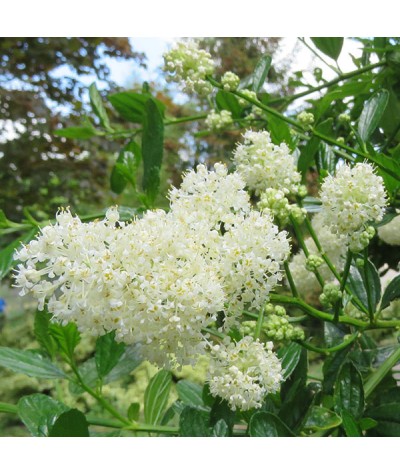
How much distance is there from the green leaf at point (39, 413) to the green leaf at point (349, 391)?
0.88 ft

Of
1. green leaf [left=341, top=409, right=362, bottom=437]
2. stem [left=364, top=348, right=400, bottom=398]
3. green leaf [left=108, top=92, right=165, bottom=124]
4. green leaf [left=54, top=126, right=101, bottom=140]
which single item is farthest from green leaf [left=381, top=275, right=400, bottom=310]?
green leaf [left=54, top=126, right=101, bottom=140]

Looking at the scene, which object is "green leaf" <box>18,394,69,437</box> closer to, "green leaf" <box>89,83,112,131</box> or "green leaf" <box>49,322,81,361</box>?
"green leaf" <box>49,322,81,361</box>

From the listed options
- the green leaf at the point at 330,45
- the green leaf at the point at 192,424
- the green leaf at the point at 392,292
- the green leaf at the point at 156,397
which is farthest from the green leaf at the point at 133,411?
the green leaf at the point at 330,45

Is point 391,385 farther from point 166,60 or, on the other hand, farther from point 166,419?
point 166,60

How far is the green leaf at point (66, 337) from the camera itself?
0.59 m

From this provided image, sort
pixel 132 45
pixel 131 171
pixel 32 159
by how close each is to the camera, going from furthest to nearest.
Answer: pixel 132 45, pixel 32 159, pixel 131 171

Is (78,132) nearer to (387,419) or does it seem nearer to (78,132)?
(78,132)

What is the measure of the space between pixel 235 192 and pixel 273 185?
59mm

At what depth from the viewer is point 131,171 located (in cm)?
71

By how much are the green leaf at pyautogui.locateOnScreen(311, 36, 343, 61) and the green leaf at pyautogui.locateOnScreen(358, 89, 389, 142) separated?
216 millimetres

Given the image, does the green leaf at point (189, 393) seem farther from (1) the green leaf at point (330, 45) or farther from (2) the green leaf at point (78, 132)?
(1) the green leaf at point (330, 45)

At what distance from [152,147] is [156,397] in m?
0.34

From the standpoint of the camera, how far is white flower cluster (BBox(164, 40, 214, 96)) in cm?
66

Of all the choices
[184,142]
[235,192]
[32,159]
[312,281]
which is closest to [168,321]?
[235,192]
